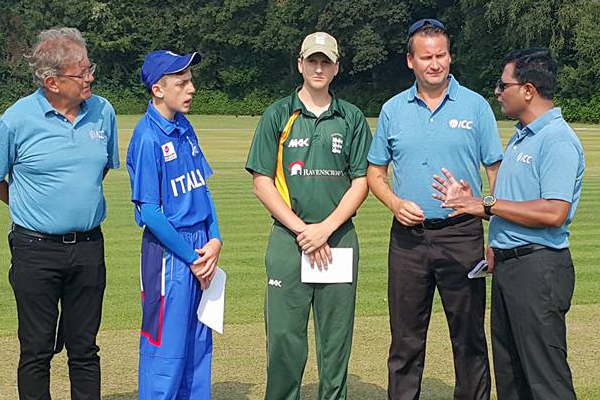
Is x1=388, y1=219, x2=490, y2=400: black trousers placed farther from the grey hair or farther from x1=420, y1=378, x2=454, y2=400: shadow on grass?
the grey hair

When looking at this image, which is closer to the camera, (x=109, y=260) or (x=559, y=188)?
(x=559, y=188)

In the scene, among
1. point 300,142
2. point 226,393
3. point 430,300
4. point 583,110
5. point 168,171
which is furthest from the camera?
point 583,110

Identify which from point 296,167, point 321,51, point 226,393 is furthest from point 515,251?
point 226,393

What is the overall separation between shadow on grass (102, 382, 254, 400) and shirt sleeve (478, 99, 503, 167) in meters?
Result: 2.24

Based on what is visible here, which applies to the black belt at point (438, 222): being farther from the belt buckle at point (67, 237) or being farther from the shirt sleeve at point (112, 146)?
the belt buckle at point (67, 237)

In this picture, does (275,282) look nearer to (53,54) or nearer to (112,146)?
(112,146)

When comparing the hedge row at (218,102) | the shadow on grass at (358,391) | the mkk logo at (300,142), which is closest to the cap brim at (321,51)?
the mkk logo at (300,142)

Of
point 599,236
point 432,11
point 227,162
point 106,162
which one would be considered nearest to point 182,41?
point 432,11

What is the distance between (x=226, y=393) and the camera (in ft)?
20.0

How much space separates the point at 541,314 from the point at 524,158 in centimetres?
80

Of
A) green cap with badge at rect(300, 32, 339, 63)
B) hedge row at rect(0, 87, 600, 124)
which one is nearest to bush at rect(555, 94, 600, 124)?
hedge row at rect(0, 87, 600, 124)

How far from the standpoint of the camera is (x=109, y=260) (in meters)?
11.0

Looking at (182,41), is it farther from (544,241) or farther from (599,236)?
(544,241)

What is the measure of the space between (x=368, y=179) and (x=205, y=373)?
1454 mm
